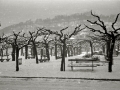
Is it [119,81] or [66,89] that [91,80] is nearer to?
[119,81]

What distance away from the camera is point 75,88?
343 inches

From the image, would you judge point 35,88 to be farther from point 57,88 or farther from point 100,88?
point 100,88

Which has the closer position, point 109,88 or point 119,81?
point 109,88

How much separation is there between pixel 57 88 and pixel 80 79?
307 cm

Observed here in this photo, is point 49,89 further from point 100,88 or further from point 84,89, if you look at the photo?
point 100,88

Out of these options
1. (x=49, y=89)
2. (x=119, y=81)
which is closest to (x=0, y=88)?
(x=49, y=89)

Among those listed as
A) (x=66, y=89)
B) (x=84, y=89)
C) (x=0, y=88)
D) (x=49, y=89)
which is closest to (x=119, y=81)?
(x=84, y=89)

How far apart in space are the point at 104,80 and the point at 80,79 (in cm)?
151

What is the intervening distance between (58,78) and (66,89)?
3308 millimetres

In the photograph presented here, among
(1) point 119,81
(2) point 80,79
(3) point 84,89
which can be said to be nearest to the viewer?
(3) point 84,89

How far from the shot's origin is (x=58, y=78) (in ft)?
38.5

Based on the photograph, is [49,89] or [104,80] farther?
[104,80]

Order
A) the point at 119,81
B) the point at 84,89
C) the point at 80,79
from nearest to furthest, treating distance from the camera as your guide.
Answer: the point at 84,89 < the point at 119,81 < the point at 80,79

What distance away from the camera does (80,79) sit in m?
11.4
